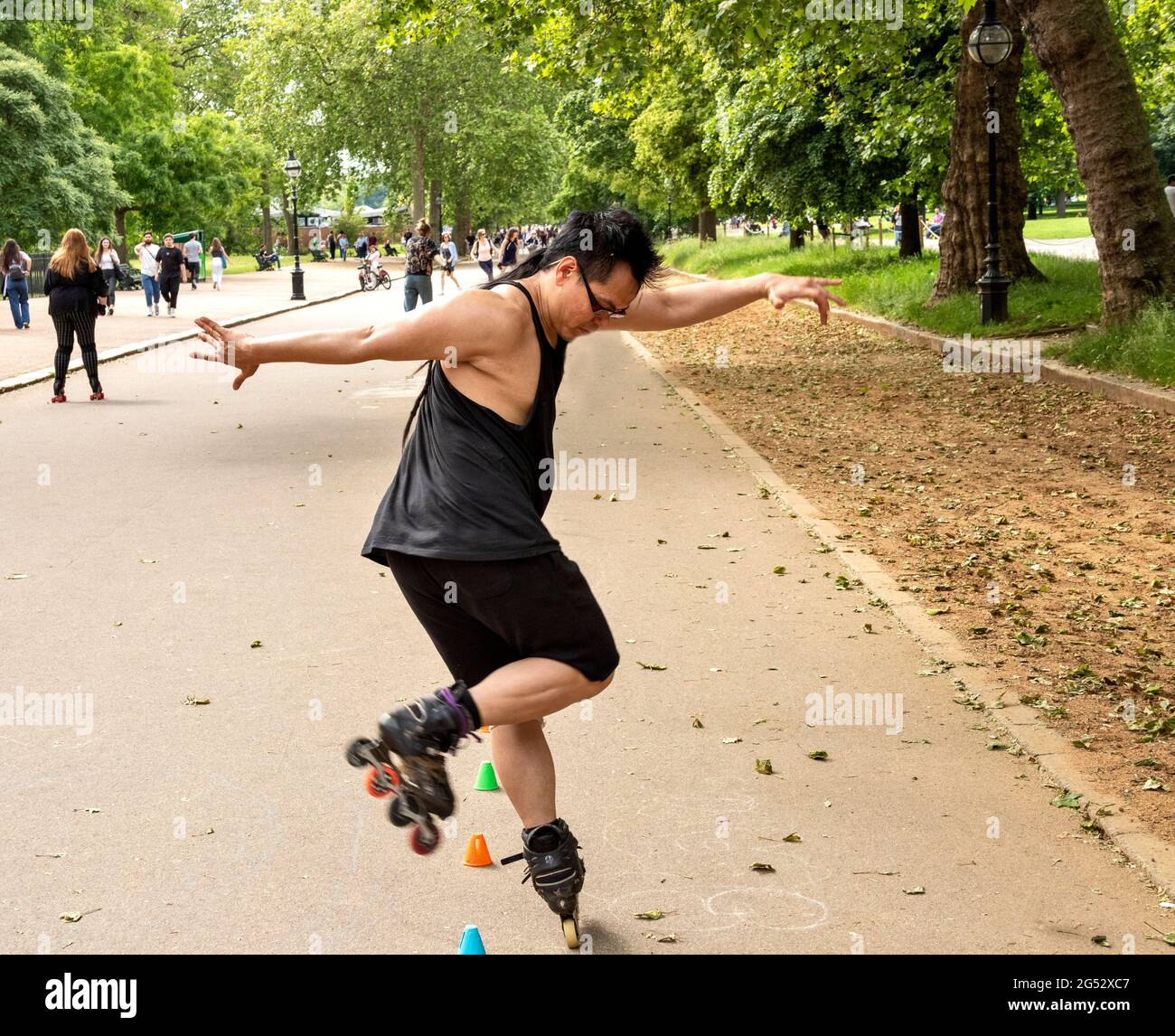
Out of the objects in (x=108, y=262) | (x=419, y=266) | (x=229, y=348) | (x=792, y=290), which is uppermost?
(x=108, y=262)

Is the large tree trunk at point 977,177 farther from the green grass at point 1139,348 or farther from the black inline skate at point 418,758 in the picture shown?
the black inline skate at point 418,758

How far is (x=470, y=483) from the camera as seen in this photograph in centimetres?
361

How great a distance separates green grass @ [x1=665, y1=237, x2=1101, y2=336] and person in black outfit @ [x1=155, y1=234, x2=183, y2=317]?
14157mm

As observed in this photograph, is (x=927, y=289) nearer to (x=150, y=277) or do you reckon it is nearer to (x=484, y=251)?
(x=150, y=277)

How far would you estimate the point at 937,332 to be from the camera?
21203mm

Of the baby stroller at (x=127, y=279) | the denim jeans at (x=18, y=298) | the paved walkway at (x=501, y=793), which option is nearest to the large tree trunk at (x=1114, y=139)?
the paved walkway at (x=501, y=793)

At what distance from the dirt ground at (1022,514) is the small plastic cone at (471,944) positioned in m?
2.17

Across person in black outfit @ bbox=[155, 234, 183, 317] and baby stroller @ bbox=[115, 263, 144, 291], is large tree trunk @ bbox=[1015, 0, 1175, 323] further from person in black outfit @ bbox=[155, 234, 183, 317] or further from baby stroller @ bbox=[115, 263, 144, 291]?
baby stroller @ bbox=[115, 263, 144, 291]

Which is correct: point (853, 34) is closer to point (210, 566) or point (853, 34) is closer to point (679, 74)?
point (679, 74)

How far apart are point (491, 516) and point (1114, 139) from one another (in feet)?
48.1

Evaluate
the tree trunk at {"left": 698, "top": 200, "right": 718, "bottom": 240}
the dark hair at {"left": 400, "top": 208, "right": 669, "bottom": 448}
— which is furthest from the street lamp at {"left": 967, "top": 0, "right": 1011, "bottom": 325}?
the tree trunk at {"left": 698, "top": 200, "right": 718, "bottom": 240}

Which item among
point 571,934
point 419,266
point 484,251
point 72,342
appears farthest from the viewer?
point 484,251

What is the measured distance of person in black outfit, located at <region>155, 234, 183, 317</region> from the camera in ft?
109

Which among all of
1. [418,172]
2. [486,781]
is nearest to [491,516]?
[486,781]
